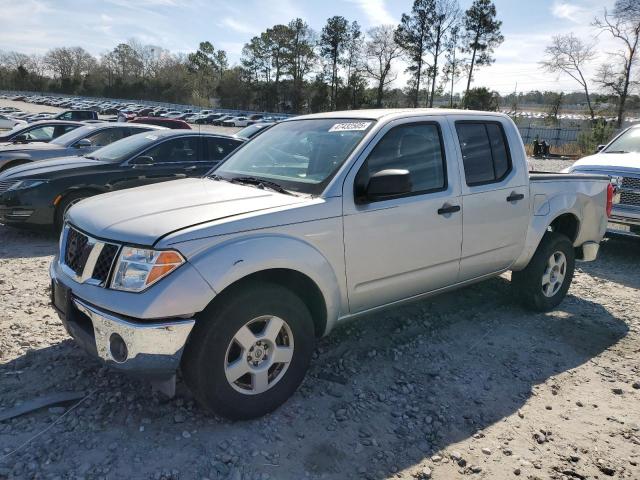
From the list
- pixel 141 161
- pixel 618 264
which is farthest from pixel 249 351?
pixel 618 264

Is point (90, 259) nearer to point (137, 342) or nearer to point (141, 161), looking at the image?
point (137, 342)

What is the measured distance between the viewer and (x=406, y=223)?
11.5ft

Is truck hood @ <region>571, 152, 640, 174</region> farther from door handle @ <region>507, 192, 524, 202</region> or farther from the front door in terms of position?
the front door

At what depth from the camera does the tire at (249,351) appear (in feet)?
8.86

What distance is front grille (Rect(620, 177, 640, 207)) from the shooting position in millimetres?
6941

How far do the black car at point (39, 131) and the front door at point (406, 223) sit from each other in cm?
1140

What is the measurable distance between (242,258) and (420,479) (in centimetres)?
151

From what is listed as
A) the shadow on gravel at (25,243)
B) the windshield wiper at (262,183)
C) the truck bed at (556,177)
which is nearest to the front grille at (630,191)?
the truck bed at (556,177)

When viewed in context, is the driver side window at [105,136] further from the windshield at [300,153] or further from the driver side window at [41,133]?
the windshield at [300,153]

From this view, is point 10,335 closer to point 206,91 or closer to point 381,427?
point 381,427

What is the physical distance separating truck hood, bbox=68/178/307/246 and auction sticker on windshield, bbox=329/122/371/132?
2.58ft

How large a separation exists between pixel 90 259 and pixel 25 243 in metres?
5.05

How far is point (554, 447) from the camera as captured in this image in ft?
9.66

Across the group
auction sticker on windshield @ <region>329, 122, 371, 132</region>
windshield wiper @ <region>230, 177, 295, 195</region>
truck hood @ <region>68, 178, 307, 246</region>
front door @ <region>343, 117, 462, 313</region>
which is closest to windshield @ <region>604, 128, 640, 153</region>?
front door @ <region>343, 117, 462, 313</region>
